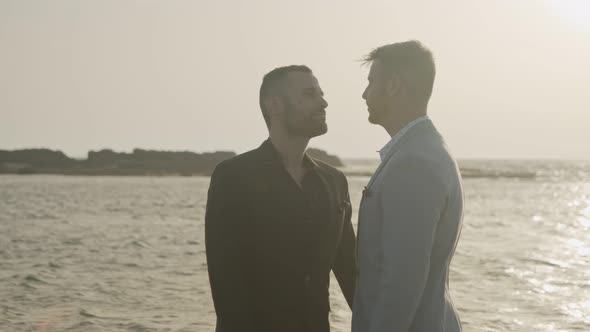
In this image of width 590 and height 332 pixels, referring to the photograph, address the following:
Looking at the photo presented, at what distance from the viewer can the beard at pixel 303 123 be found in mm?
4363

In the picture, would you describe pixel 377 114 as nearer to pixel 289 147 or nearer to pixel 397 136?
pixel 397 136

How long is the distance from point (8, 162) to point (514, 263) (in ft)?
275

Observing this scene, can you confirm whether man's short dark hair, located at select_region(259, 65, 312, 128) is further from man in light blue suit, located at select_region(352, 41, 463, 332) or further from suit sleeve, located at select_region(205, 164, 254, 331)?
man in light blue suit, located at select_region(352, 41, 463, 332)

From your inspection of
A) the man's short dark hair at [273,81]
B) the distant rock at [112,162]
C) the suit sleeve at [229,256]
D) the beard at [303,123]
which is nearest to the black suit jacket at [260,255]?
the suit sleeve at [229,256]

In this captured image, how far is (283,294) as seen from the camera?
13.5 ft

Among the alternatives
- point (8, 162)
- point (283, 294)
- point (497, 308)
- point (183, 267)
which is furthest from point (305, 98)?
point (8, 162)

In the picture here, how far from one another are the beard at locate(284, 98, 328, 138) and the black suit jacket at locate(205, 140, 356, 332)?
344mm

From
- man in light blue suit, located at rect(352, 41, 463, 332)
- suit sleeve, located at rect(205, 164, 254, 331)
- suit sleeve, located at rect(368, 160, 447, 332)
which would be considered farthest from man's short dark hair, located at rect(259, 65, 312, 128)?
→ suit sleeve, located at rect(368, 160, 447, 332)

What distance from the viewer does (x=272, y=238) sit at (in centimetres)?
414

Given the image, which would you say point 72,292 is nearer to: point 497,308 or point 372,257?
point 497,308

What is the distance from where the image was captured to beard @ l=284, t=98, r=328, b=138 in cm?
436

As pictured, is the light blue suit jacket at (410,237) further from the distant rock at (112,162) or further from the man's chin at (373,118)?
the distant rock at (112,162)

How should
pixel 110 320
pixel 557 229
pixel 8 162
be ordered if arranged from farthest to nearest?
1. pixel 8 162
2. pixel 557 229
3. pixel 110 320

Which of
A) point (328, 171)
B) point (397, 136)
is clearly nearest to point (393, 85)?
point (397, 136)
